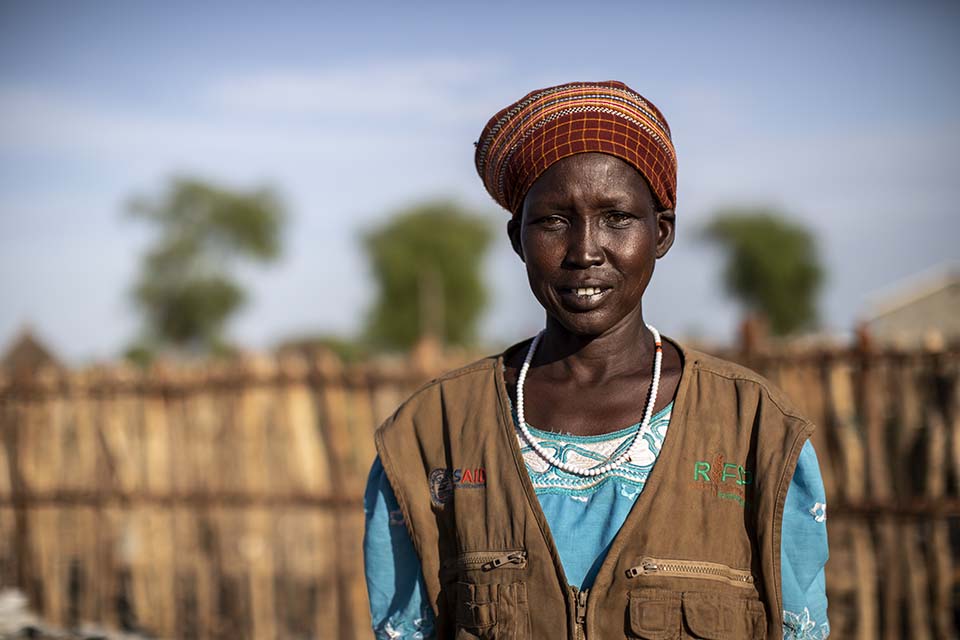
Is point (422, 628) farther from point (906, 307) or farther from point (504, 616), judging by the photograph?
point (906, 307)

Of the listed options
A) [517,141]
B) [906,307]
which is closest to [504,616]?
[517,141]

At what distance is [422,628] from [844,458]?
4720mm

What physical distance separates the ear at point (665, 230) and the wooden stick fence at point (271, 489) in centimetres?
444

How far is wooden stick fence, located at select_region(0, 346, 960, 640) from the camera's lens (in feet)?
19.8

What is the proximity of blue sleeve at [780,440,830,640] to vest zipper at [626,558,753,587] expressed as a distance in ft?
0.38

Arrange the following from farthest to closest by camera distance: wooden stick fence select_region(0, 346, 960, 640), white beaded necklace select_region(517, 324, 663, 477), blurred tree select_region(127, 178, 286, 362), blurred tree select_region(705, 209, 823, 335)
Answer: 1. blurred tree select_region(705, 209, 823, 335)
2. blurred tree select_region(127, 178, 286, 362)
3. wooden stick fence select_region(0, 346, 960, 640)
4. white beaded necklace select_region(517, 324, 663, 477)

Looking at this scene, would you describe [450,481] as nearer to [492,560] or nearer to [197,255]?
[492,560]

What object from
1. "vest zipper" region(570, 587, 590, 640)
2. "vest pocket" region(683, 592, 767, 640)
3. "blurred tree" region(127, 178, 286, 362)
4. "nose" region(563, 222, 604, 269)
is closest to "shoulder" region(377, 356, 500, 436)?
"nose" region(563, 222, 604, 269)

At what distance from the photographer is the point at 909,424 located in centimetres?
607

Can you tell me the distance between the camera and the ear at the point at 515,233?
7.12 feet

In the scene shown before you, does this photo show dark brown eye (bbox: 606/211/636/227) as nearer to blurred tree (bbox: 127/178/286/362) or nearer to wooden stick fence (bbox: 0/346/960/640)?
wooden stick fence (bbox: 0/346/960/640)

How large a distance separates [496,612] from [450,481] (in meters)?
0.29

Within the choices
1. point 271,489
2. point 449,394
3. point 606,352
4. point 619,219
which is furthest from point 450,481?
point 271,489

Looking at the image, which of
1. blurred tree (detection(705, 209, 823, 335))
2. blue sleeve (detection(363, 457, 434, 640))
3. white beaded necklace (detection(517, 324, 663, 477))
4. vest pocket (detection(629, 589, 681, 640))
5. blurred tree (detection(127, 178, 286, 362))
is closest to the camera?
vest pocket (detection(629, 589, 681, 640))
